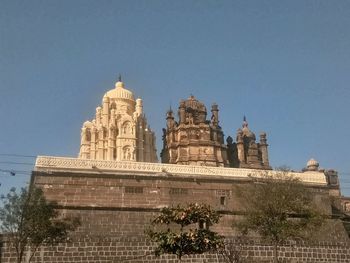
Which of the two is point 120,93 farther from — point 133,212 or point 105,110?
A: point 133,212

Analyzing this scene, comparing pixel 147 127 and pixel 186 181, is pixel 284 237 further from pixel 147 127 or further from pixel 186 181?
pixel 147 127

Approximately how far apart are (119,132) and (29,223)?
1916 centimetres

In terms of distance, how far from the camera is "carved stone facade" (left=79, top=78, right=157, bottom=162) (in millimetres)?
35594

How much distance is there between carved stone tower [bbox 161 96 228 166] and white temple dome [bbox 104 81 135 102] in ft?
16.2

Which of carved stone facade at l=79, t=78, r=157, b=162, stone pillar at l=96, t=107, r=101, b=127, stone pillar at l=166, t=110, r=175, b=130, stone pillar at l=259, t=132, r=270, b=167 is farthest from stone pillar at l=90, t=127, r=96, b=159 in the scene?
stone pillar at l=259, t=132, r=270, b=167

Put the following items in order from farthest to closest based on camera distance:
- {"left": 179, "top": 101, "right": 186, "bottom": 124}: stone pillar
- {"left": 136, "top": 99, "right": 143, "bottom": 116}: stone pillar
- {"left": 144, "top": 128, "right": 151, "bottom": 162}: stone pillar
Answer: {"left": 179, "top": 101, "right": 186, "bottom": 124}: stone pillar → {"left": 136, "top": 99, "right": 143, "bottom": 116}: stone pillar → {"left": 144, "top": 128, "right": 151, "bottom": 162}: stone pillar

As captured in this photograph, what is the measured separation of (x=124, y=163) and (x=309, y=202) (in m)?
9.99

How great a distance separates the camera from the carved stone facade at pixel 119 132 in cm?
3559

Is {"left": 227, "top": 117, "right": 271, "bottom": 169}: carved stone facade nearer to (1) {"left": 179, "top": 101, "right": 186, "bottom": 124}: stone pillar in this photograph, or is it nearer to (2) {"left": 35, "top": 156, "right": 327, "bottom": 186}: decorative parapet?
(1) {"left": 179, "top": 101, "right": 186, "bottom": 124}: stone pillar

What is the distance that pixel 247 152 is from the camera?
4319cm

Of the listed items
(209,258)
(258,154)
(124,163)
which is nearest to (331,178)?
(258,154)

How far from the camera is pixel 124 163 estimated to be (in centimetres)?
2392

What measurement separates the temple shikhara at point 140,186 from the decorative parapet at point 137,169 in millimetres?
54

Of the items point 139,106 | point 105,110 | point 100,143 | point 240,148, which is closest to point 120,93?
point 139,106
